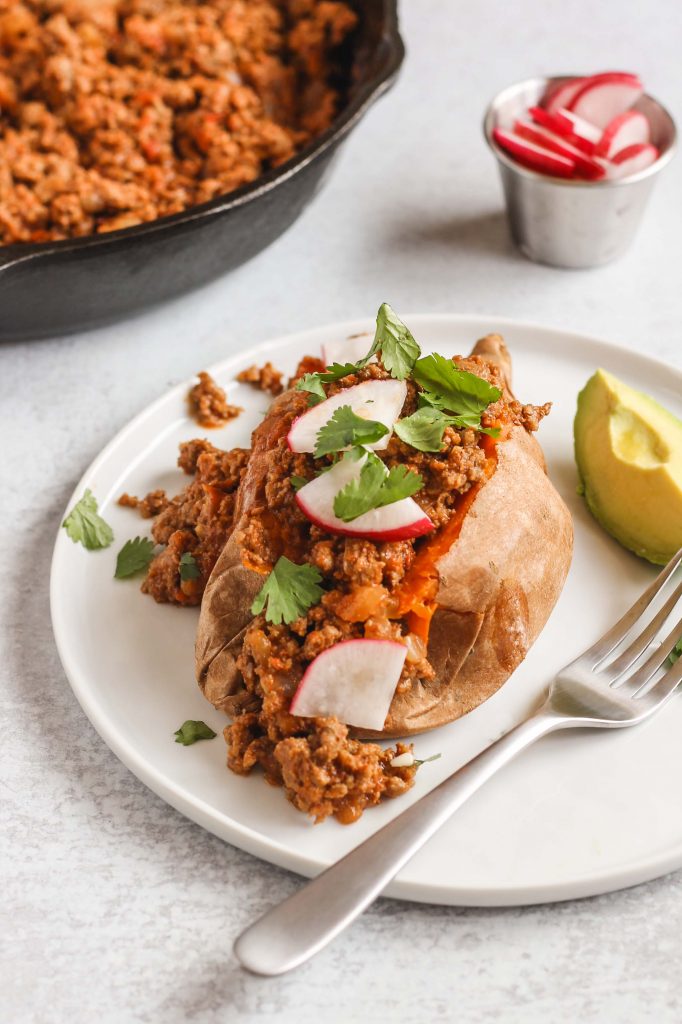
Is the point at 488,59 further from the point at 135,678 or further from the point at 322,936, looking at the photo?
the point at 322,936

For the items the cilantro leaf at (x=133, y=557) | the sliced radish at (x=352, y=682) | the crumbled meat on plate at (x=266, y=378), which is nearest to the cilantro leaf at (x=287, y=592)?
the sliced radish at (x=352, y=682)

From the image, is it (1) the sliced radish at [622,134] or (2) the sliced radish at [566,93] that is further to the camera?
(2) the sliced radish at [566,93]

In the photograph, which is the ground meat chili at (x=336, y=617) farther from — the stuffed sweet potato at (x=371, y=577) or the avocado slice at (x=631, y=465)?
the avocado slice at (x=631, y=465)

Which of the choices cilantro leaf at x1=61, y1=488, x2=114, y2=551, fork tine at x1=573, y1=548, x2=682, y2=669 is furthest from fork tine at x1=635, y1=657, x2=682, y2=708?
cilantro leaf at x1=61, y1=488, x2=114, y2=551

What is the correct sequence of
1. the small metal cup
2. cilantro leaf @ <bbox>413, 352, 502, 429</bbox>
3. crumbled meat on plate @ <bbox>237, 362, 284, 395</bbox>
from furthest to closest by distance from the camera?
the small metal cup < crumbled meat on plate @ <bbox>237, 362, 284, 395</bbox> < cilantro leaf @ <bbox>413, 352, 502, 429</bbox>

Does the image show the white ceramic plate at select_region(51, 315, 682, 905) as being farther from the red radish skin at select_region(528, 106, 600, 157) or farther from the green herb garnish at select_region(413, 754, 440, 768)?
the red radish skin at select_region(528, 106, 600, 157)

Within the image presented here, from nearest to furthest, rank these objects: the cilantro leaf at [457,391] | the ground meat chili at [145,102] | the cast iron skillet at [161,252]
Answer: the cilantro leaf at [457,391]
the cast iron skillet at [161,252]
the ground meat chili at [145,102]
